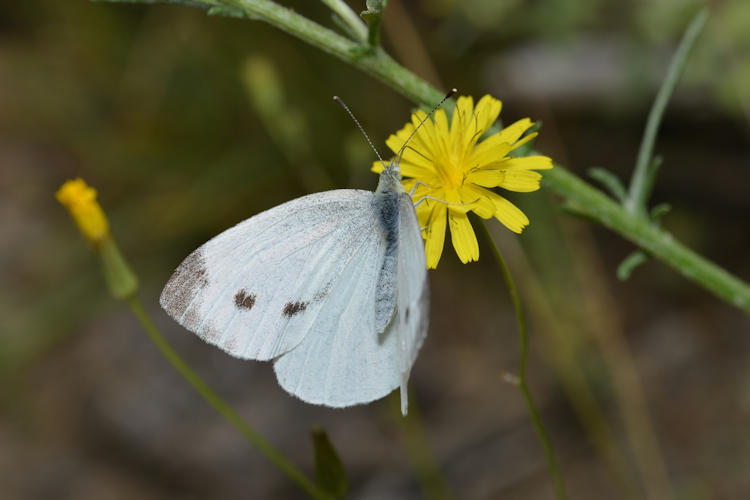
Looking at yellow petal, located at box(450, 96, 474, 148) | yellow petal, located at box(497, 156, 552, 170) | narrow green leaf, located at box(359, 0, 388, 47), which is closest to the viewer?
narrow green leaf, located at box(359, 0, 388, 47)

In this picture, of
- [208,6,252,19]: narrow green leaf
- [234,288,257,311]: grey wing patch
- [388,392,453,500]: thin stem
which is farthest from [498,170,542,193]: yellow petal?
[388,392,453,500]: thin stem

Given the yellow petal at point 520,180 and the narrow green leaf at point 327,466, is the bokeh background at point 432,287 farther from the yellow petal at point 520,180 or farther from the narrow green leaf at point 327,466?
the yellow petal at point 520,180

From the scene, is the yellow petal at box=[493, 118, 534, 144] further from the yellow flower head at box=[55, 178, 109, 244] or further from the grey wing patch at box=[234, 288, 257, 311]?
the yellow flower head at box=[55, 178, 109, 244]

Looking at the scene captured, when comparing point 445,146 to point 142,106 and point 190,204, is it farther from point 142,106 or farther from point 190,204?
point 142,106

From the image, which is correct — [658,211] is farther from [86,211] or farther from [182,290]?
[86,211]

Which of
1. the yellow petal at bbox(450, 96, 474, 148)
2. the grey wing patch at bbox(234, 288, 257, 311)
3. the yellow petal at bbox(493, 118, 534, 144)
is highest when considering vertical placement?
the yellow petal at bbox(450, 96, 474, 148)

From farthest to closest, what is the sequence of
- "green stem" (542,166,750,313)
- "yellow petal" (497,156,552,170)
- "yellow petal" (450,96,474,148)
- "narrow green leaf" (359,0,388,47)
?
"green stem" (542,166,750,313), "yellow petal" (450,96,474,148), "yellow petal" (497,156,552,170), "narrow green leaf" (359,0,388,47)

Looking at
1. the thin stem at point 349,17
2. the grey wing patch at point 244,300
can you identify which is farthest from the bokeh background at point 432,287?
the grey wing patch at point 244,300
